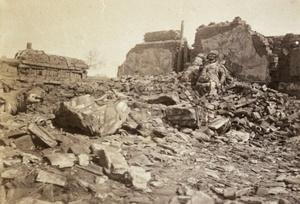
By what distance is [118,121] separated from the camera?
5.21 meters

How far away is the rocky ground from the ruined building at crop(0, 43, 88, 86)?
2.13 m

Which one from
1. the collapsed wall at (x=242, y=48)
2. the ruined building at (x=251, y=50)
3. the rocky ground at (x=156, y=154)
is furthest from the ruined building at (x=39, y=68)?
the collapsed wall at (x=242, y=48)

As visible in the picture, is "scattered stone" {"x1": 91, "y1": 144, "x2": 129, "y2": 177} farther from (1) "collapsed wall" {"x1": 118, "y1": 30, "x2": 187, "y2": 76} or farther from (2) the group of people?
(1) "collapsed wall" {"x1": 118, "y1": 30, "x2": 187, "y2": 76}

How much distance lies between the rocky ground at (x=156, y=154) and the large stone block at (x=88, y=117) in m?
0.02

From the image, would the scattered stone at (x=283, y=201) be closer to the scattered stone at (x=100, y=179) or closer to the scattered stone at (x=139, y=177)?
the scattered stone at (x=139, y=177)

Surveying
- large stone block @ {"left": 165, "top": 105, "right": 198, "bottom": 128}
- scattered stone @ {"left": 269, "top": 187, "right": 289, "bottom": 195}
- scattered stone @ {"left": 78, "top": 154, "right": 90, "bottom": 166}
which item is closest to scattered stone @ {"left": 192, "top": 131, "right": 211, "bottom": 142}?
large stone block @ {"left": 165, "top": 105, "right": 198, "bottom": 128}

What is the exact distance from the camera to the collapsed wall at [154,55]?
53.3 ft

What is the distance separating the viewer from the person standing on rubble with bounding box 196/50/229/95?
8898 millimetres

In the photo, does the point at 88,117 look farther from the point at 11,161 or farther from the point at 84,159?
the point at 11,161

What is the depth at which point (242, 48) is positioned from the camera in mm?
11953

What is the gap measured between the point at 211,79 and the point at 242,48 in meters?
4.25

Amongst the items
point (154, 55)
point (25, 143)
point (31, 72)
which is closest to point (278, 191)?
point (25, 143)

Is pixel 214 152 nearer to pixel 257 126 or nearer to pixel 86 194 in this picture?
pixel 257 126

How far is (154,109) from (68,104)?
2.61m
